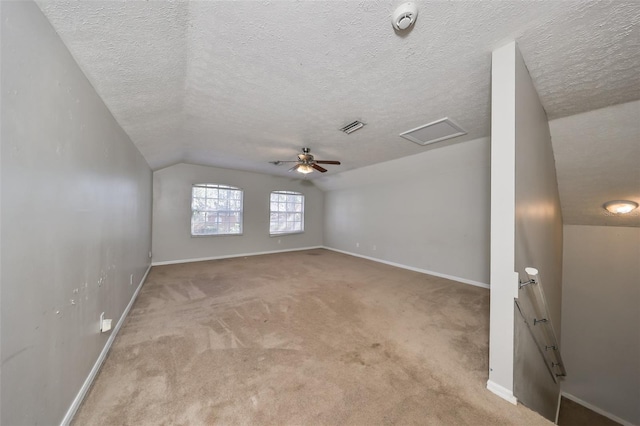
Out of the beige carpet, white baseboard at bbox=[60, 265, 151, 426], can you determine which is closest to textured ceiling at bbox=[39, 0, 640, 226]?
white baseboard at bbox=[60, 265, 151, 426]

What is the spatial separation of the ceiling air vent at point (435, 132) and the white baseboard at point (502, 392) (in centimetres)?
263

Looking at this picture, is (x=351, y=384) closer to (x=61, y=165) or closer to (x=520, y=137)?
(x=520, y=137)

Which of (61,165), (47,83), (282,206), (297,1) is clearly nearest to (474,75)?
(297,1)

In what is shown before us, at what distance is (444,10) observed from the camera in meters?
1.21

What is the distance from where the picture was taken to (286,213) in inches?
271

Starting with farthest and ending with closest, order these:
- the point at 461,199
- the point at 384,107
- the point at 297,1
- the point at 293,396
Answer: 1. the point at 461,199
2. the point at 384,107
3. the point at 293,396
4. the point at 297,1

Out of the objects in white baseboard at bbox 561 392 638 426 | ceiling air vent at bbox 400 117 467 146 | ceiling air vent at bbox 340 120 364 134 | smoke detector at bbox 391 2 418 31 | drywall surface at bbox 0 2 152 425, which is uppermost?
ceiling air vent at bbox 400 117 467 146

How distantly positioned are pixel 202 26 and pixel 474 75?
2102 millimetres

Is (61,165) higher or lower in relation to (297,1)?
lower

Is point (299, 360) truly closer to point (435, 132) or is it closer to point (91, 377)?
point (91, 377)

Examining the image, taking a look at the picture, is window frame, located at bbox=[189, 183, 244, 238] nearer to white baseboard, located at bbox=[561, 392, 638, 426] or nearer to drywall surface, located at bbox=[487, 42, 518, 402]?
drywall surface, located at bbox=[487, 42, 518, 402]

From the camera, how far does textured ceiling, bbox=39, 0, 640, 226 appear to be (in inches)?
46.1

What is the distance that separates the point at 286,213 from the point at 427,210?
414 centimetres

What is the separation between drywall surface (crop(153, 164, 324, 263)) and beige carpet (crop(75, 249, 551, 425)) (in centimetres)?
182
